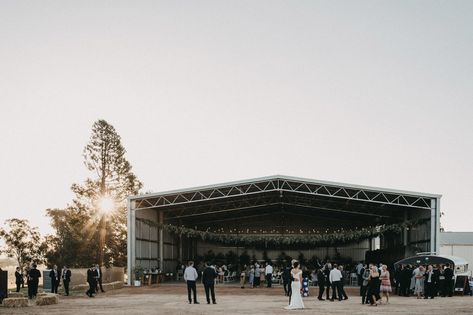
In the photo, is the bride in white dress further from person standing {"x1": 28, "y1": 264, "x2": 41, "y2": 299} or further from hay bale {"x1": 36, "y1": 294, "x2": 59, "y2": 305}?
person standing {"x1": 28, "y1": 264, "x2": 41, "y2": 299}

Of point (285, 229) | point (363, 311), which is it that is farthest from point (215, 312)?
point (285, 229)

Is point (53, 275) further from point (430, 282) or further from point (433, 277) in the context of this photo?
point (433, 277)

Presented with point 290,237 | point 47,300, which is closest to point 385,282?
point 47,300

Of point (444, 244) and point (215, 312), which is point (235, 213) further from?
point (215, 312)

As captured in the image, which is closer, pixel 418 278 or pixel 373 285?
pixel 373 285

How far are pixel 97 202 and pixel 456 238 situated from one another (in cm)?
2687

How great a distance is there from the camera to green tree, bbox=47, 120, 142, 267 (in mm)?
46000

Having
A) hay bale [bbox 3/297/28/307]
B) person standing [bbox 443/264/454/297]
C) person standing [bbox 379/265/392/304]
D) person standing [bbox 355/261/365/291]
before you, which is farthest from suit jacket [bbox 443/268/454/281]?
hay bale [bbox 3/297/28/307]

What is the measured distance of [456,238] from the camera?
4675 centimetres

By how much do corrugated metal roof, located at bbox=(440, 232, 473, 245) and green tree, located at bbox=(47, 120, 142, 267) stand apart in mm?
23529

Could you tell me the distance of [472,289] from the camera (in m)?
25.3

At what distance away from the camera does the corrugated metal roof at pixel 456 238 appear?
151 feet

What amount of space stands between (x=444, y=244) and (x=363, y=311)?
1249 inches

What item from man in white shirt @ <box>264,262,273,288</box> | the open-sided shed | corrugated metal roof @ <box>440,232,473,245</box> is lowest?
man in white shirt @ <box>264,262,273,288</box>
